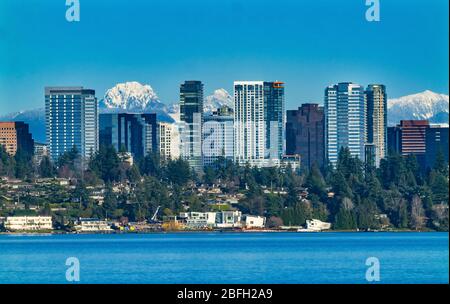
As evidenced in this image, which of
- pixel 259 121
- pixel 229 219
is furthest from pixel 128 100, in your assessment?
Answer: pixel 229 219

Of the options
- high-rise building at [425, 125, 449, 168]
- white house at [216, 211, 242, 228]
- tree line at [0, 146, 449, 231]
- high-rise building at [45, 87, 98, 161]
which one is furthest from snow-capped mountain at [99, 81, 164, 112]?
white house at [216, 211, 242, 228]

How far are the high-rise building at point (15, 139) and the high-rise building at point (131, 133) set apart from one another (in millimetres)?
5747

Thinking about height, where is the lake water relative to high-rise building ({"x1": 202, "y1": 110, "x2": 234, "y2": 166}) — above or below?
below

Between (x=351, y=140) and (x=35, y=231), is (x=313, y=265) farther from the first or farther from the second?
(x=351, y=140)

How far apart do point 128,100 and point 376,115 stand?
59928 mm

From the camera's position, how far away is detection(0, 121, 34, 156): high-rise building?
335 feet

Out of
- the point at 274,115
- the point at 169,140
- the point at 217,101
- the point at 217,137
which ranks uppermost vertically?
the point at 217,101

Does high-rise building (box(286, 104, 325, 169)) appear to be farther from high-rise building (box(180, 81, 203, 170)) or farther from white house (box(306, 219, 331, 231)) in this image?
white house (box(306, 219, 331, 231))

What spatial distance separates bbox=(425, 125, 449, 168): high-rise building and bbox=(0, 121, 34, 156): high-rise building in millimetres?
28896

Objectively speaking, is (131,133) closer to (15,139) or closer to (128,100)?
(15,139)

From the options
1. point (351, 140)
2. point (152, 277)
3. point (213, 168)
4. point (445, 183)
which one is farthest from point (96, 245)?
point (351, 140)

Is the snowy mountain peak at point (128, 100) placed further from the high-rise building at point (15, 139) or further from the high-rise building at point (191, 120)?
the high-rise building at point (15, 139)

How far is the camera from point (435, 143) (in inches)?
3959

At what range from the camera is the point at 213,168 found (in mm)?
100812
